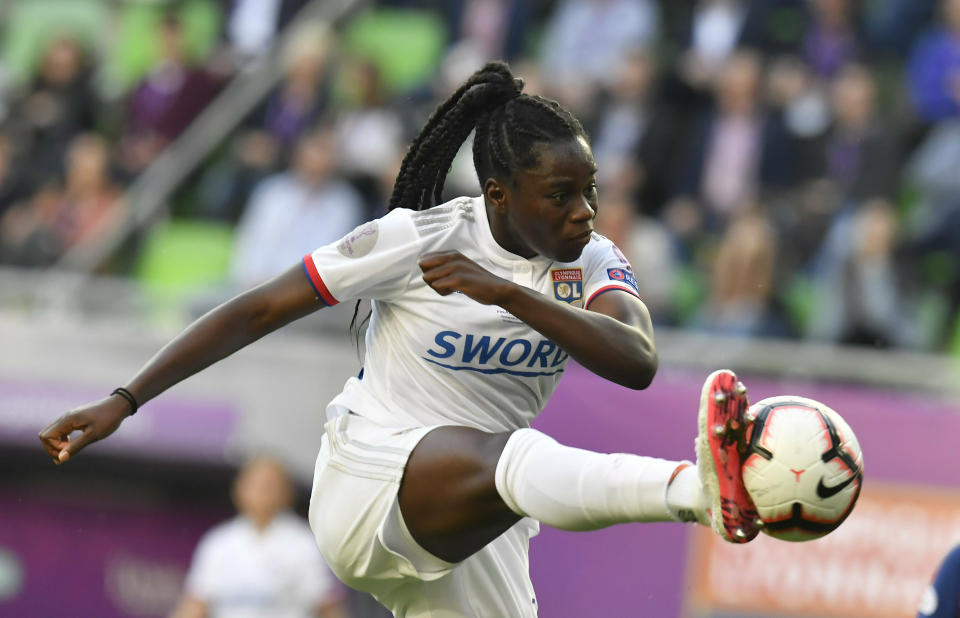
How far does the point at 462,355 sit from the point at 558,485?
2.25 ft

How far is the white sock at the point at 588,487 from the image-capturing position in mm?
3980

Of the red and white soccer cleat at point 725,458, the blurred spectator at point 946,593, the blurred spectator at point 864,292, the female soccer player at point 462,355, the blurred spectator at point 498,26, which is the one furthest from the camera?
the blurred spectator at point 498,26

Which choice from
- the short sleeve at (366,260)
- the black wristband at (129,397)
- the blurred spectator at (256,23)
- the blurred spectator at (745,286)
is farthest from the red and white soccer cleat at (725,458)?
the blurred spectator at (256,23)

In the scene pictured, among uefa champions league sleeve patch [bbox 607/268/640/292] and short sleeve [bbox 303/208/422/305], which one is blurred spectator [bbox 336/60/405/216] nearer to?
short sleeve [bbox 303/208/422/305]

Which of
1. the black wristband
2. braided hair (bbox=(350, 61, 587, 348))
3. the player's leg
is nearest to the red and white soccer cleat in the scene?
the player's leg

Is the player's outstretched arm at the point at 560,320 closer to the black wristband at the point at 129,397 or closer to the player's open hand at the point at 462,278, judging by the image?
the player's open hand at the point at 462,278

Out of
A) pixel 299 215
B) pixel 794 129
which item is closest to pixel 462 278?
pixel 794 129

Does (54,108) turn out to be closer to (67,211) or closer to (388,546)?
(67,211)

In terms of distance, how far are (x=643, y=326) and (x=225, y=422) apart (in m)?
5.57

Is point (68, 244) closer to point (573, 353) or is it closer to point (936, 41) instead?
point (936, 41)

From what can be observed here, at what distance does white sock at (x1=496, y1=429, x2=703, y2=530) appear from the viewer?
398 cm

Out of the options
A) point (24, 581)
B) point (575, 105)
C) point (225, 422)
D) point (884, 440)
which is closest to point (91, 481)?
point (24, 581)

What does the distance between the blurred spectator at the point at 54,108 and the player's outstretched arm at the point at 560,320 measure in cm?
855

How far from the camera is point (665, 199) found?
982 cm
